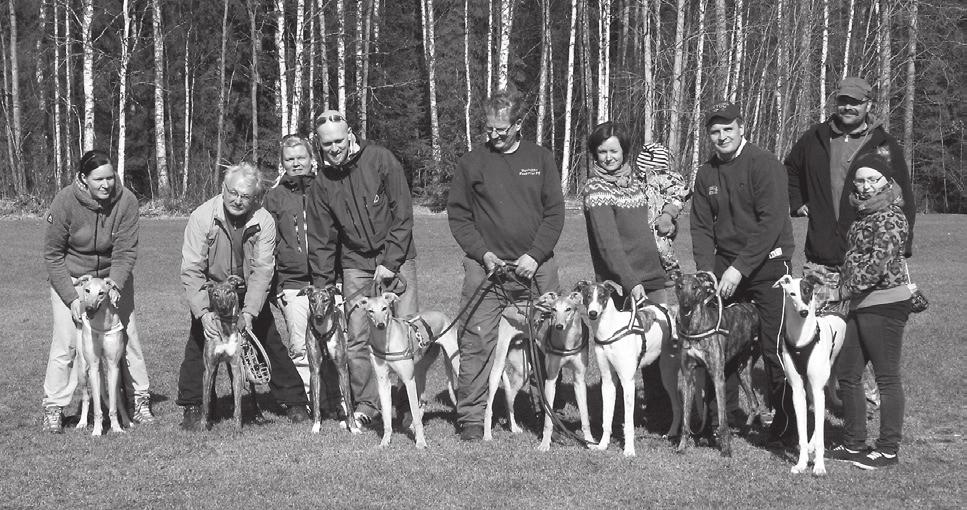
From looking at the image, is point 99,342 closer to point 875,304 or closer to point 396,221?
point 396,221

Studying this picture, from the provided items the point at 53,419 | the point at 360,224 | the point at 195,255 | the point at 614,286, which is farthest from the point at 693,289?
the point at 53,419

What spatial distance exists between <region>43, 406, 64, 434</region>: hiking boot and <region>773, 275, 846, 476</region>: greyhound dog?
19.1ft

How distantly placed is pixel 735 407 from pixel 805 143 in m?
2.29

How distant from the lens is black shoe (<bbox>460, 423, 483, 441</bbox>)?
7.46 m

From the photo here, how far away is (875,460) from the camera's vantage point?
6531mm

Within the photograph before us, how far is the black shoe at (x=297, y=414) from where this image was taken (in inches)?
323

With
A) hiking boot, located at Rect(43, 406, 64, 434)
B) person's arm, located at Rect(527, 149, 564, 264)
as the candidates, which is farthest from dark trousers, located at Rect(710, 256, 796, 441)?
hiking boot, located at Rect(43, 406, 64, 434)

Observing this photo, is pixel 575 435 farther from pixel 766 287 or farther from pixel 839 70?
pixel 839 70

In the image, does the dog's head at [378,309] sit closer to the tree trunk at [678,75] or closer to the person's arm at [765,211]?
the person's arm at [765,211]

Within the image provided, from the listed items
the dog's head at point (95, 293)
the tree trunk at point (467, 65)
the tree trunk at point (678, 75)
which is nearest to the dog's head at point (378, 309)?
the dog's head at point (95, 293)

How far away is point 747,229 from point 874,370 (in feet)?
4.37

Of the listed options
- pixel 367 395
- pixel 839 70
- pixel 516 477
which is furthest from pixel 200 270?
pixel 839 70

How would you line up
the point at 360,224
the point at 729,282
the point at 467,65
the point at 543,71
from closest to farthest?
the point at 729,282 → the point at 360,224 → the point at 543,71 → the point at 467,65

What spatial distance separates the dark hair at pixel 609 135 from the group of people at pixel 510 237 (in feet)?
0.06
